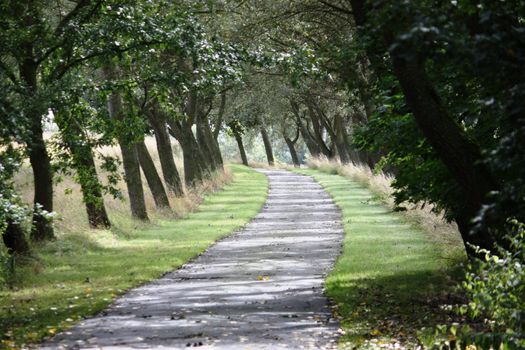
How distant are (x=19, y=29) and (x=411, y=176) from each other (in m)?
7.63

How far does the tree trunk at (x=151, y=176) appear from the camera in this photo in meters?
27.1

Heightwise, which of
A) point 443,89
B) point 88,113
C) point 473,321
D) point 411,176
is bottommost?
point 473,321

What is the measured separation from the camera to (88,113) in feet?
62.7

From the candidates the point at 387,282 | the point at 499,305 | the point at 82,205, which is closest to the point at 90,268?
the point at 387,282

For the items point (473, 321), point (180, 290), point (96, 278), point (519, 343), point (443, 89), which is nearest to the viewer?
point (519, 343)

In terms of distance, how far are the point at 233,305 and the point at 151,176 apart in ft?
52.4

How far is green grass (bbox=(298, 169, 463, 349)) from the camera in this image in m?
9.70

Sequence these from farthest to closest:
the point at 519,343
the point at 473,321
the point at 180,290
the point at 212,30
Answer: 1. the point at 212,30
2. the point at 180,290
3. the point at 473,321
4. the point at 519,343

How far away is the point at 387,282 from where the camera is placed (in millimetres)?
13398

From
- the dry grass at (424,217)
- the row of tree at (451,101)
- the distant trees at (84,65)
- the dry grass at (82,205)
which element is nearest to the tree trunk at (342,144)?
the dry grass at (424,217)

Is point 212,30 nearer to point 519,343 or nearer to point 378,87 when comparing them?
point 378,87

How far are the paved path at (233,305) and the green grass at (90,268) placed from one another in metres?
0.39

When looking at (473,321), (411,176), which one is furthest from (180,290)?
(473,321)

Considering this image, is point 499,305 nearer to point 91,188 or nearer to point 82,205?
point 91,188
